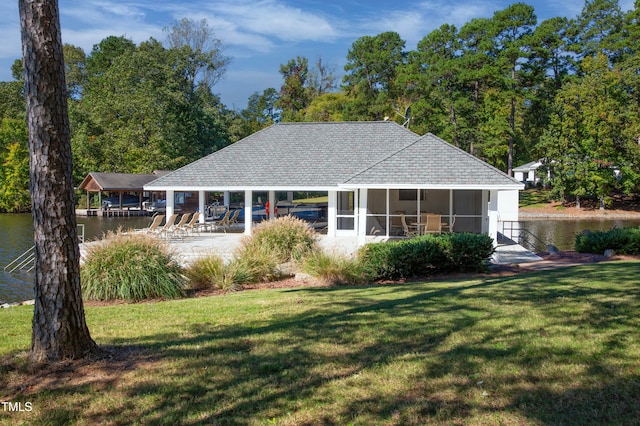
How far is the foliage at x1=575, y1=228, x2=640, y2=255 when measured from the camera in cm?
1538

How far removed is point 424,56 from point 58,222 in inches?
2057

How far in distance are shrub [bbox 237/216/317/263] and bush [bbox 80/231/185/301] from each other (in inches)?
109

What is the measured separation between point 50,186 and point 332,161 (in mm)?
21421

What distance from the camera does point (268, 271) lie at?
502 inches

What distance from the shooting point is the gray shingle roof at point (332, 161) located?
781 inches

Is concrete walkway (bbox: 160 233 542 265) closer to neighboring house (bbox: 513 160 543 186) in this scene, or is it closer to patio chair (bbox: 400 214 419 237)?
patio chair (bbox: 400 214 419 237)

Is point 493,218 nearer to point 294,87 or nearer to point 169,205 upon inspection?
point 169,205

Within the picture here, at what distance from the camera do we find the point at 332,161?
25.8m

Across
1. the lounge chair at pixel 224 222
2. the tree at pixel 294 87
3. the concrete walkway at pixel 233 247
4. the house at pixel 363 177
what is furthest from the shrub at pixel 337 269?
the tree at pixel 294 87

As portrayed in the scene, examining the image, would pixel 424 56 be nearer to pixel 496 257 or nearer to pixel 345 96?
pixel 345 96

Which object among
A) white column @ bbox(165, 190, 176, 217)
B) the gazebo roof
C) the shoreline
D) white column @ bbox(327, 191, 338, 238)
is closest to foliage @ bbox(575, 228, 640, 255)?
white column @ bbox(327, 191, 338, 238)

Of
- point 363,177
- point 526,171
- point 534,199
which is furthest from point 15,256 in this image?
point 526,171

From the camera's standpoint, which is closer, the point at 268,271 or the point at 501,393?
the point at 501,393

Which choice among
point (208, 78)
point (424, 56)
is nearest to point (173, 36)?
point (208, 78)
